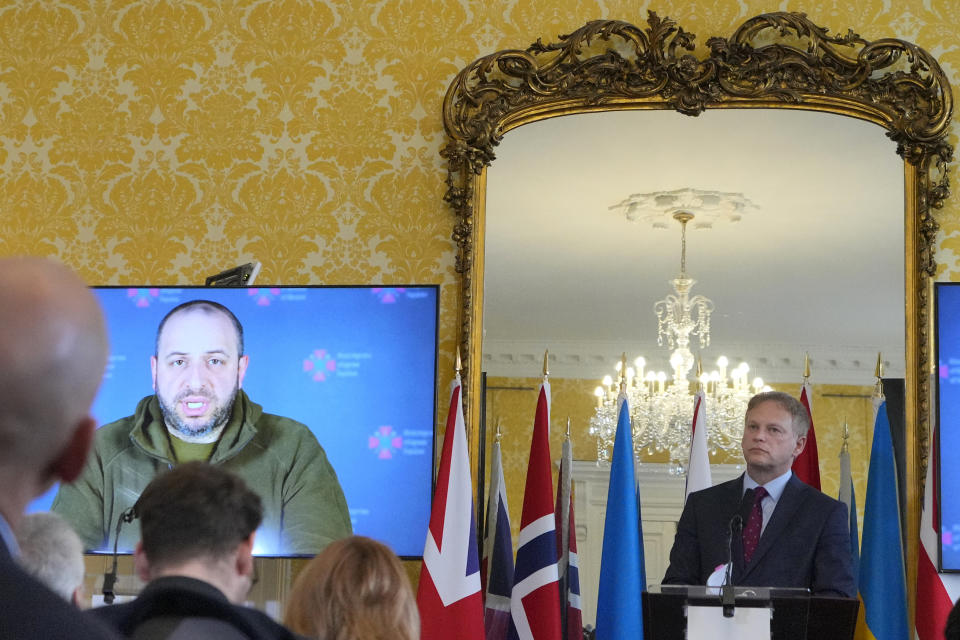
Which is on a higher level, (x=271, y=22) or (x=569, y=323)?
(x=271, y=22)

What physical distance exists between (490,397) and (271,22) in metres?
1.70

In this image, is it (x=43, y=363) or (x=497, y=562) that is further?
(x=497, y=562)

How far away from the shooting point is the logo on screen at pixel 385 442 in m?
3.94

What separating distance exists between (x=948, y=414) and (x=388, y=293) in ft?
6.18

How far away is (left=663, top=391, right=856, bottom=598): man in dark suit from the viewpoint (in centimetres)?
339

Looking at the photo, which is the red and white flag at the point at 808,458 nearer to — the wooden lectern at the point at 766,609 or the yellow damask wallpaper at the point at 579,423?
the yellow damask wallpaper at the point at 579,423

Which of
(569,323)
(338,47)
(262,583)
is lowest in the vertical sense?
(262,583)

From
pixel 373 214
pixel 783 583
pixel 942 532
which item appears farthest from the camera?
pixel 373 214

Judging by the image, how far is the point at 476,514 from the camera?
13.1ft

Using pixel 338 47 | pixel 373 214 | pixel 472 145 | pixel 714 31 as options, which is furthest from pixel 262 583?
pixel 714 31

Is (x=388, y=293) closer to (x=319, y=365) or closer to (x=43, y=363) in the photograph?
(x=319, y=365)

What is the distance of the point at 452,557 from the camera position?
3807mm

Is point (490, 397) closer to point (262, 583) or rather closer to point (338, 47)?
point (262, 583)

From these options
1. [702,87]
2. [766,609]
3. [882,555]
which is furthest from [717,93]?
[766,609]
